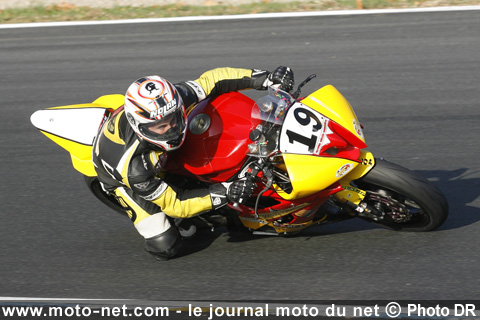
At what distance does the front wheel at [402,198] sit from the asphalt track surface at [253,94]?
0.12m

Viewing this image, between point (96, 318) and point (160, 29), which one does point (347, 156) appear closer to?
point (96, 318)

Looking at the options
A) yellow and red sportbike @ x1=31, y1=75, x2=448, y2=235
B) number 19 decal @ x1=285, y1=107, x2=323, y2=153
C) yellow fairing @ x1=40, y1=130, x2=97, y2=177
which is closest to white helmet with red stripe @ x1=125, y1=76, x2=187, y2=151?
yellow and red sportbike @ x1=31, y1=75, x2=448, y2=235

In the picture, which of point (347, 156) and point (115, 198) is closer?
point (347, 156)

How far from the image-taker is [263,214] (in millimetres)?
4859

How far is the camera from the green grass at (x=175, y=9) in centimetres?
1010

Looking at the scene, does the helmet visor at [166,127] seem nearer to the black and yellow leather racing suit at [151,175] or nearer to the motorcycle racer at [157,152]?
the motorcycle racer at [157,152]

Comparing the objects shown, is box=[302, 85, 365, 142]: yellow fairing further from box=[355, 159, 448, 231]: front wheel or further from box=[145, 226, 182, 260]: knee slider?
box=[145, 226, 182, 260]: knee slider


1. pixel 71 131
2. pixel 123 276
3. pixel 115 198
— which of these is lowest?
pixel 123 276

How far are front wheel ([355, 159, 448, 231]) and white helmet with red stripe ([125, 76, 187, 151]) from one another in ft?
3.75

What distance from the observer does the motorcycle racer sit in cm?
431

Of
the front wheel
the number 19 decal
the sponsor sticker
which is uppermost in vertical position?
the number 19 decal

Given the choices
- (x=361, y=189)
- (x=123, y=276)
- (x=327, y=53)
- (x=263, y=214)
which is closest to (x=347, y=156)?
(x=361, y=189)

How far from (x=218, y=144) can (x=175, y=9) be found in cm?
654

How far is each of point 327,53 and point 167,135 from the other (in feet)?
15.3
